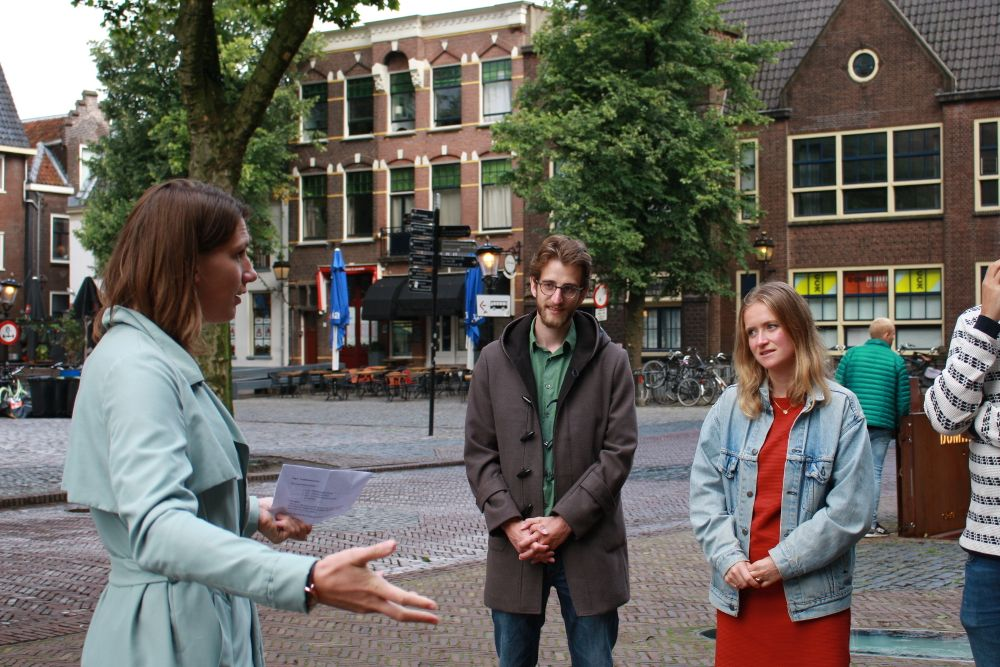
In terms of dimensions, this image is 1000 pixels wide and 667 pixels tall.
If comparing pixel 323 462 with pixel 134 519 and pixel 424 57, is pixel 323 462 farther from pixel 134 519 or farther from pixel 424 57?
pixel 424 57

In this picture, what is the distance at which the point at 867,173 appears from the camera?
2939 cm

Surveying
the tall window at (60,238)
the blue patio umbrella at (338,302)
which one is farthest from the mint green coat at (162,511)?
the tall window at (60,238)

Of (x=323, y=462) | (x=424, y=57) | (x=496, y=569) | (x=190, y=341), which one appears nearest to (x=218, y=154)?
(x=323, y=462)

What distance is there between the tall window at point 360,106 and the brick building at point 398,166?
1.2 inches

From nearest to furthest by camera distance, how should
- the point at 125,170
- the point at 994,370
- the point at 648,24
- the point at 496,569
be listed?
the point at 994,370 < the point at 496,569 < the point at 648,24 < the point at 125,170

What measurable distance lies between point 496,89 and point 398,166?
391 cm

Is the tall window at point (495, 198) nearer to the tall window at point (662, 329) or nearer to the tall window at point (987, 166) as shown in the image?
the tall window at point (662, 329)

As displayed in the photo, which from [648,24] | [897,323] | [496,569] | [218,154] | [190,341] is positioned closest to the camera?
[190,341]

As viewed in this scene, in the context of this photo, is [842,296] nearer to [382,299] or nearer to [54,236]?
[382,299]

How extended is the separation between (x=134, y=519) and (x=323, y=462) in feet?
39.9

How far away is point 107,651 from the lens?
6.75 ft

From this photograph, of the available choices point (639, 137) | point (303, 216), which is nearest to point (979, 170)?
point (639, 137)

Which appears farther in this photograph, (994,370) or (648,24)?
(648,24)

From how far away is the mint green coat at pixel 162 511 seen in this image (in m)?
1.90
